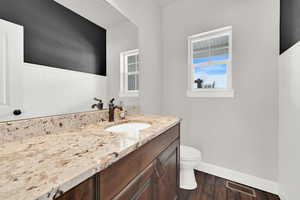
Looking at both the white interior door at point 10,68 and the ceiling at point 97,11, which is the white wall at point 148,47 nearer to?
the ceiling at point 97,11

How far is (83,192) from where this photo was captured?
1.34 ft

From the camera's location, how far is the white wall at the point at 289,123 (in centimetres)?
109

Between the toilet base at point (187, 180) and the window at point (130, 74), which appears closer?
the window at point (130, 74)

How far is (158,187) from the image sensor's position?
891mm

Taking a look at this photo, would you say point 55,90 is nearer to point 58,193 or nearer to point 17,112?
point 17,112

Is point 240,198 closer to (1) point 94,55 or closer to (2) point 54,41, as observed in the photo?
(1) point 94,55

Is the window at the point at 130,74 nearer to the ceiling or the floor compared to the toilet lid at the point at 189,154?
nearer to the ceiling

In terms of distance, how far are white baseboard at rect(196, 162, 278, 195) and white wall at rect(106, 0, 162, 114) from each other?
1.11m

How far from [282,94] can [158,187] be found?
1.56 m

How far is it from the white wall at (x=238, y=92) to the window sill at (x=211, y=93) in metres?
0.06

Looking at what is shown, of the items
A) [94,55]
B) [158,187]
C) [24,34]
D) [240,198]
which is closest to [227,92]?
[240,198]

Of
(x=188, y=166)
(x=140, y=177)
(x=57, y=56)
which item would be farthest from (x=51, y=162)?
(x=188, y=166)

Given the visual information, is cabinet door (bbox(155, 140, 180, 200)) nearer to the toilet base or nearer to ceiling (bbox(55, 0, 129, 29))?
the toilet base

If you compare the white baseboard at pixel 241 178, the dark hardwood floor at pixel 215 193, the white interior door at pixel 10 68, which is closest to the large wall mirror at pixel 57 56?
the white interior door at pixel 10 68
